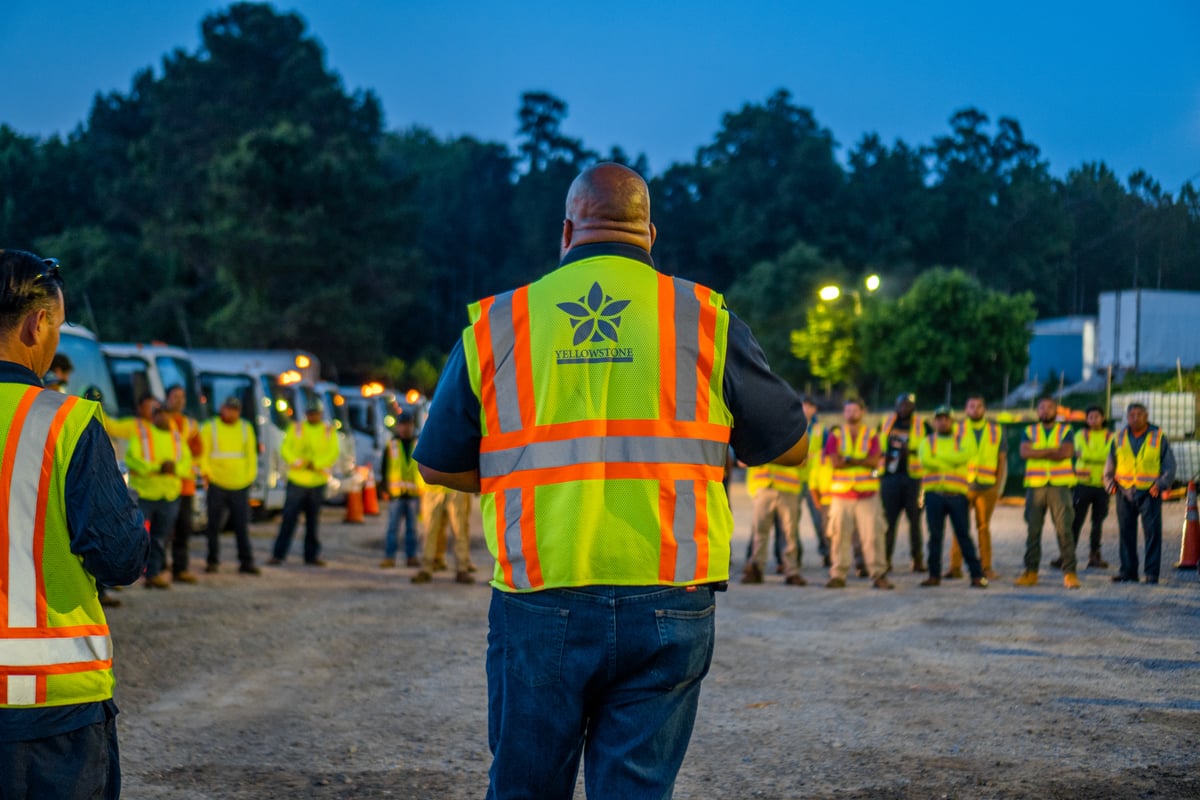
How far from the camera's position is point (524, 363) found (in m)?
3.05

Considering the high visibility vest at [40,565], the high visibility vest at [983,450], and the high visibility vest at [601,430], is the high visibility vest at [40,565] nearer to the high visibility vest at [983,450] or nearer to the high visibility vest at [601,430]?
the high visibility vest at [601,430]

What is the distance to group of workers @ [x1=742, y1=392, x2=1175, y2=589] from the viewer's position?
533 inches

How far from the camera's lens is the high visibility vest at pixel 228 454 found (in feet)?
48.8

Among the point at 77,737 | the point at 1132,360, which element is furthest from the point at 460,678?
the point at 1132,360

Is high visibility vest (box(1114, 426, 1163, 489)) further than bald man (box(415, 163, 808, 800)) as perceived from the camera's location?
Yes

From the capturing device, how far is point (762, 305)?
74.6 meters

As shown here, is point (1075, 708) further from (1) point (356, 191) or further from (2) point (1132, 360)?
(1) point (356, 191)

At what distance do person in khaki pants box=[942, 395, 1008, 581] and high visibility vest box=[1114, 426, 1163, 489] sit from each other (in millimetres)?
1243

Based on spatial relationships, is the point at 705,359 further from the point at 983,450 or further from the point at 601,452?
the point at 983,450

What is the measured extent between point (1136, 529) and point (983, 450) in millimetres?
1733

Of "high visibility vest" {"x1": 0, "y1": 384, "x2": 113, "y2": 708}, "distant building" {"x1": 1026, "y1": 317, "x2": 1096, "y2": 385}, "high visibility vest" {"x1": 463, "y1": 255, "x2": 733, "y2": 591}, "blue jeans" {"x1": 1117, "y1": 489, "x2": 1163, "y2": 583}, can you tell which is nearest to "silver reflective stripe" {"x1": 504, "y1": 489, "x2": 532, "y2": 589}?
"high visibility vest" {"x1": 463, "y1": 255, "x2": 733, "y2": 591}

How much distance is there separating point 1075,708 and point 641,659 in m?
5.13

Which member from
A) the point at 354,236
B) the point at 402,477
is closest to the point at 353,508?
the point at 402,477

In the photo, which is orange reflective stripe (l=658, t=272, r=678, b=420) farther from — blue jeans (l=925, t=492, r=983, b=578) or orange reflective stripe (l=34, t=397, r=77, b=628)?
blue jeans (l=925, t=492, r=983, b=578)
